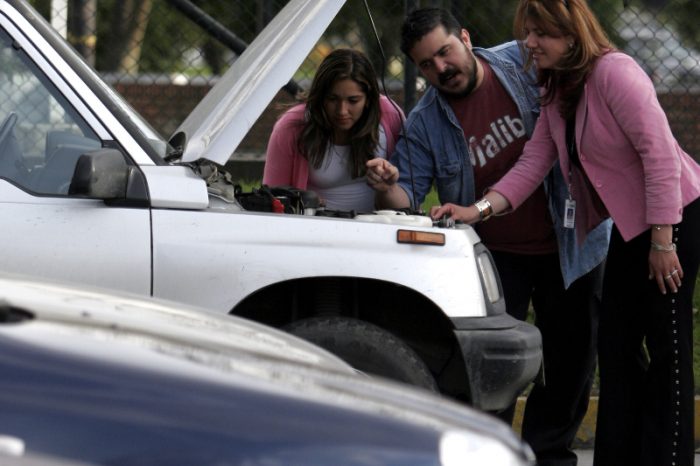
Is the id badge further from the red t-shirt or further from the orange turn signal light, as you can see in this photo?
the orange turn signal light

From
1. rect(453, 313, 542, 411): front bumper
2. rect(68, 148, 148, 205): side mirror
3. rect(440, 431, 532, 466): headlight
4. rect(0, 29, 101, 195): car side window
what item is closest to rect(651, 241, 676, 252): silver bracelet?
rect(453, 313, 542, 411): front bumper

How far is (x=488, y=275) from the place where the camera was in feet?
15.6

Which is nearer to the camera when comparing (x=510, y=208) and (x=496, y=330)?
(x=496, y=330)

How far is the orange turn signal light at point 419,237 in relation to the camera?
4543 millimetres

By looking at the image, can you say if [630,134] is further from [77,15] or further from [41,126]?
[77,15]

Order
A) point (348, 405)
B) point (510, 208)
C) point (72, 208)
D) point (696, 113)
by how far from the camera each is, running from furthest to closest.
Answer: point (696, 113)
point (510, 208)
point (72, 208)
point (348, 405)

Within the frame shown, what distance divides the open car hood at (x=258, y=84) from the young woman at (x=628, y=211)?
818mm

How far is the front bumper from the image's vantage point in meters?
4.61

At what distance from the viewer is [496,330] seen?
465 centimetres

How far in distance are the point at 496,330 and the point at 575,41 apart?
→ 112cm

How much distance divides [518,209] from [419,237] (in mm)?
1009

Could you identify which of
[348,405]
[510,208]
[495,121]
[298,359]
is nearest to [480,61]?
[495,121]

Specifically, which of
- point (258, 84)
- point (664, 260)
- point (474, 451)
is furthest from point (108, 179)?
point (474, 451)

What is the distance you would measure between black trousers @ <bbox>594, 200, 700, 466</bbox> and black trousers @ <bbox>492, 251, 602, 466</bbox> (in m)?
0.42
